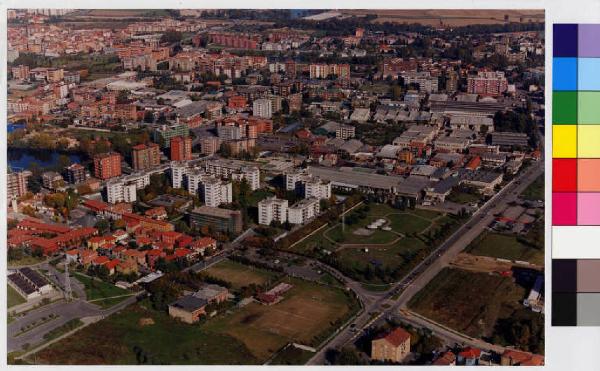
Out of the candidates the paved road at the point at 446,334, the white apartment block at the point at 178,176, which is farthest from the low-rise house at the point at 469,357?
the white apartment block at the point at 178,176

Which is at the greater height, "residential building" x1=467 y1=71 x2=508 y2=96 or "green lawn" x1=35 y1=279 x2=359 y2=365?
"residential building" x1=467 y1=71 x2=508 y2=96

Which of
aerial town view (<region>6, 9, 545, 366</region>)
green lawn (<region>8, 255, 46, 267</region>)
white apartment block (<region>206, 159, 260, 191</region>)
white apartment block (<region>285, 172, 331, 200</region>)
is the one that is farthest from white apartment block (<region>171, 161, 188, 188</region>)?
green lawn (<region>8, 255, 46, 267</region>)

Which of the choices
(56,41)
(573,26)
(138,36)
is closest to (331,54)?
(138,36)

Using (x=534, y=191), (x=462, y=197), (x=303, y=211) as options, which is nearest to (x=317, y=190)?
(x=303, y=211)

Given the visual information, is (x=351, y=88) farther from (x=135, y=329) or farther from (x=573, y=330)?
(x=573, y=330)

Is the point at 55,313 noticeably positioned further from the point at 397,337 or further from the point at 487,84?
the point at 487,84

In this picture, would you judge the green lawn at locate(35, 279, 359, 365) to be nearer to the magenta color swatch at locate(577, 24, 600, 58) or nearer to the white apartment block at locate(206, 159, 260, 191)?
the magenta color swatch at locate(577, 24, 600, 58)

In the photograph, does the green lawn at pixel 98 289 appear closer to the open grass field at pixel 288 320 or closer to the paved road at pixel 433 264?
the open grass field at pixel 288 320
